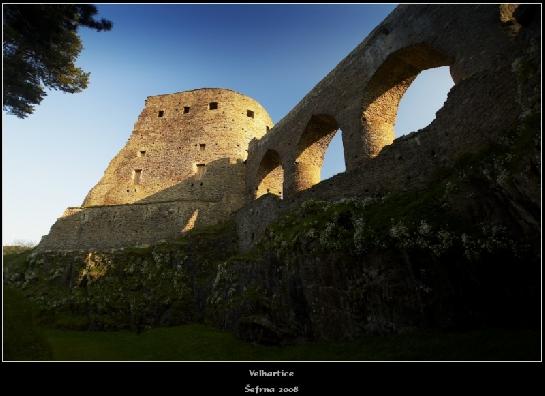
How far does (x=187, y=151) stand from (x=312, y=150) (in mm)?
Result: 12341

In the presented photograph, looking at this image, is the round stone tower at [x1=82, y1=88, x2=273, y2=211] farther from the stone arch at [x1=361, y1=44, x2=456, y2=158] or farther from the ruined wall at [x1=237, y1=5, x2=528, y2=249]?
the stone arch at [x1=361, y1=44, x2=456, y2=158]

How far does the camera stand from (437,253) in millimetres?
8375

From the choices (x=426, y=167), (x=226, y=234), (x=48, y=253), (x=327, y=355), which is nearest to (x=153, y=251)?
(x=226, y=234)

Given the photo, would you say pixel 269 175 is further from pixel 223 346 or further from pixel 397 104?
pixel 223 346

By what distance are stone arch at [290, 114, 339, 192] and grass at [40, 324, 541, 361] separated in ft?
34.7

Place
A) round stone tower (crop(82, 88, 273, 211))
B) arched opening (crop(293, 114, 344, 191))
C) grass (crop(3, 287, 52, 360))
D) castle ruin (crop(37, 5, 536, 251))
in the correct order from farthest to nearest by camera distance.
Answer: round stone tower (crop(82, 88, 273, 211)) < arched opening (crop(293, 114, 344, 191)) < castle ruin (crop(37, 5, 536, 251)) < grass (crop(3, 287, 52, 360))

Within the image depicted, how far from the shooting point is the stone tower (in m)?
22.1

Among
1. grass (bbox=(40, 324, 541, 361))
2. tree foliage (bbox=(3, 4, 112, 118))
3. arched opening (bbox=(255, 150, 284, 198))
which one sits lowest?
grass (bbox=(40, 324, 541, 361))

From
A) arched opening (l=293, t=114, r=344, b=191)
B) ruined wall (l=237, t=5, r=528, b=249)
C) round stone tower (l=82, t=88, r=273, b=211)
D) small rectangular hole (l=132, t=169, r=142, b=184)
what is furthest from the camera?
small rectangular hole (l=132, t=169, r=142, b=184)

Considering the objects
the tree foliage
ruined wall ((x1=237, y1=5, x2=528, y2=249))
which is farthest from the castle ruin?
the tree foliage

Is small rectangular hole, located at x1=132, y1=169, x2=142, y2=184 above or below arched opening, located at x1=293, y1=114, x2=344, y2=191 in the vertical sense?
above

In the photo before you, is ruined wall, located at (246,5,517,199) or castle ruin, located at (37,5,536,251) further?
ruined wall, located at (246,5,517,199)

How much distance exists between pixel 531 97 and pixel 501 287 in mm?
4391
